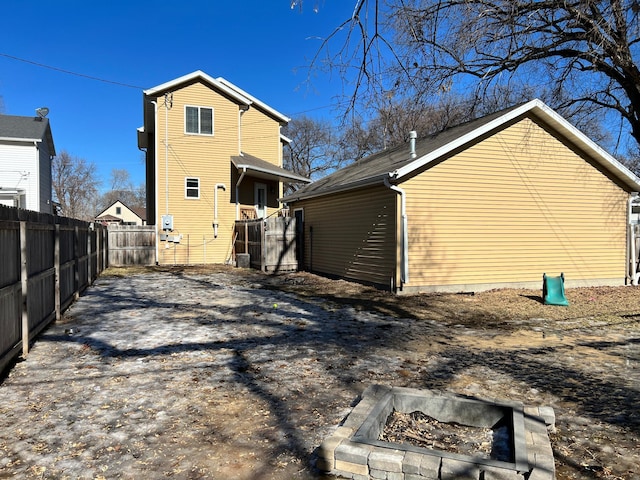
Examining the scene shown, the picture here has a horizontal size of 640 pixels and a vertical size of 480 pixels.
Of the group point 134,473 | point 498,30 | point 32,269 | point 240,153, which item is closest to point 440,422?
point 134,473

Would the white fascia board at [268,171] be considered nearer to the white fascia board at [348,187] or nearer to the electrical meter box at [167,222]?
the white fascia board at [348,187]

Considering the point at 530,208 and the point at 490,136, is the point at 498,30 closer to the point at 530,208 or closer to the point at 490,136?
the point at 490,136

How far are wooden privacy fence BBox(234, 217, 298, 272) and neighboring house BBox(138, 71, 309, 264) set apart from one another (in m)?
3.02

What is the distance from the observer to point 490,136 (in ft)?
37.9

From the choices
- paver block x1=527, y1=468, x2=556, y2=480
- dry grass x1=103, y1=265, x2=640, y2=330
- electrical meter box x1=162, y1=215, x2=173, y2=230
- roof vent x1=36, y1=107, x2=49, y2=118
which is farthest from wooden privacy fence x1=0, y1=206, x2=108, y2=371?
roof vent x1=36, y1=107, x2=49, y2=118

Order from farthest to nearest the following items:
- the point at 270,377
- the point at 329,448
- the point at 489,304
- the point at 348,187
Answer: the point at 348,187
the point at 489,304
the point at 270,377
the point at 329,448

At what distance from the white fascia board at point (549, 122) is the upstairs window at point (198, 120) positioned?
11.7 metres

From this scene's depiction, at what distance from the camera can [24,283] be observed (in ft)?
16.7

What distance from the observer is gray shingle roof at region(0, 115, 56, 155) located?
19172 millimetres

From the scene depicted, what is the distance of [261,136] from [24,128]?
10.7 m

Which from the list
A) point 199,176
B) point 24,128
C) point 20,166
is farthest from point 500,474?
point 24,128

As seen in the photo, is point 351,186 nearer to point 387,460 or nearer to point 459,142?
point 459,142

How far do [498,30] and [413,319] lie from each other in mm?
5640

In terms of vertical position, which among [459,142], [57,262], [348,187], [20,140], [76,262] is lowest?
[76,262]
